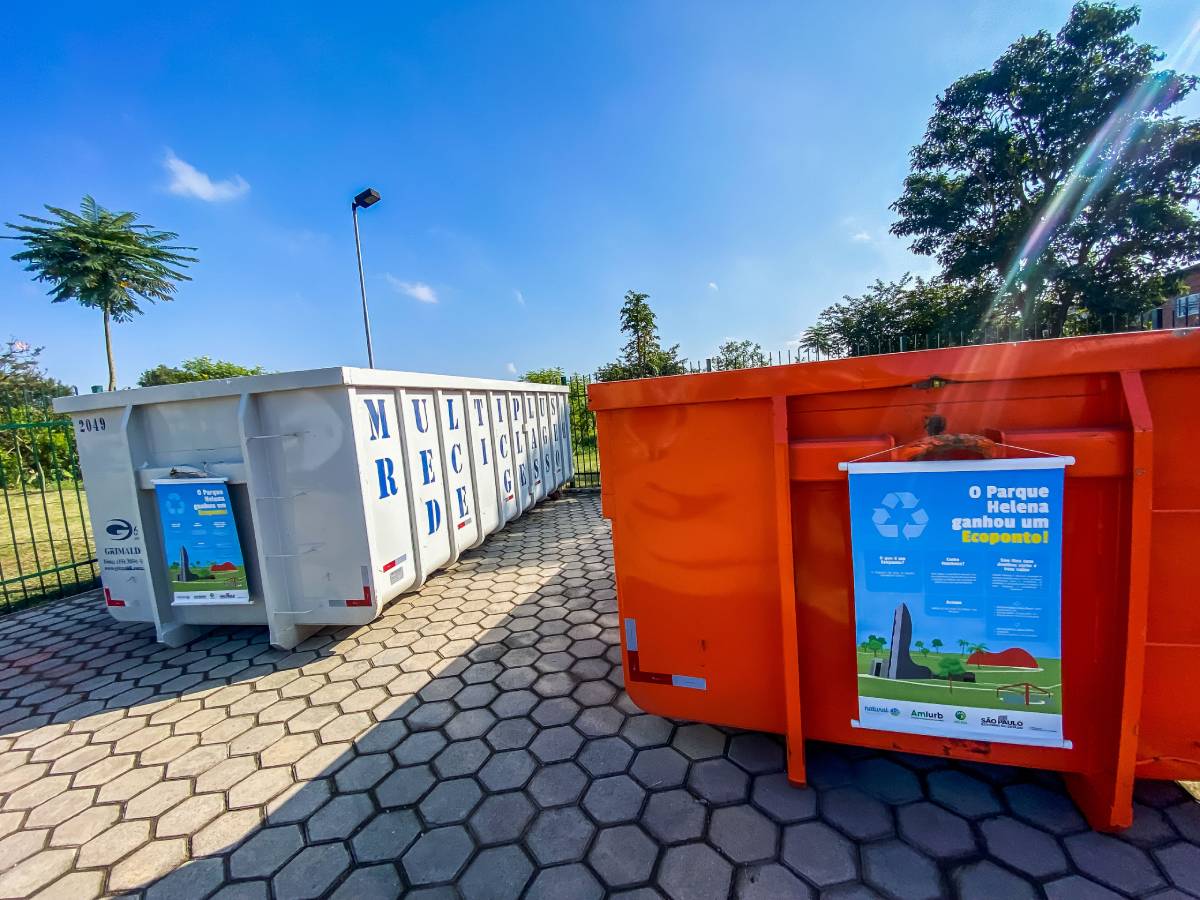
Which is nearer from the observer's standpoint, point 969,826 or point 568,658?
point 969,826

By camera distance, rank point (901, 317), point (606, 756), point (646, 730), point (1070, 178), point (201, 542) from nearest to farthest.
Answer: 1. point (606, 756)
2. point (646, 730)
3. point (201, 542)
4. point (1070, 178)
5. point (901, 317)

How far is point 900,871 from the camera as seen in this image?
1.79m

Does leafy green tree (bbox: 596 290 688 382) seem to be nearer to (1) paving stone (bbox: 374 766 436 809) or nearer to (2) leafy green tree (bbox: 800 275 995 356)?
(2) leafy green tree (bbox: 800 275 995 356)

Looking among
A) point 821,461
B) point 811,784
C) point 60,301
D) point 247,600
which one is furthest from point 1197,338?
point 60,301

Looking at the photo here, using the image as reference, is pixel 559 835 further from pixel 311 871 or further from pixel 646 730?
pixel 311 871

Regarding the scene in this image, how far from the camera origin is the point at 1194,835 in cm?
183

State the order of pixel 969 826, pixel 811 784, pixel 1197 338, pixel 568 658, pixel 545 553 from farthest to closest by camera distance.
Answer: pixel 545 553
pixel 568 658
pixel 811 784
pixel 969 826
pixel 1197 338

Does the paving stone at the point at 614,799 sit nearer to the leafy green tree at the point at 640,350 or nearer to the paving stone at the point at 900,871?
the paving stone at the point at 900,871

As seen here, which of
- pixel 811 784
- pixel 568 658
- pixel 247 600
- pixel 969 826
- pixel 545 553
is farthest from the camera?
pixel 545 553

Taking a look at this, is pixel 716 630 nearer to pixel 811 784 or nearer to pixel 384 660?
pixel 811 784

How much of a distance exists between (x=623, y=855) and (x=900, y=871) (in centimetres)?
103

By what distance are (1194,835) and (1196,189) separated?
88.5 ft

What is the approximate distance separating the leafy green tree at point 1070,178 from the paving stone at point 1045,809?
24248mm

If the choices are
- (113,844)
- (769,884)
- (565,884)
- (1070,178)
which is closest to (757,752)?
(769,884)
